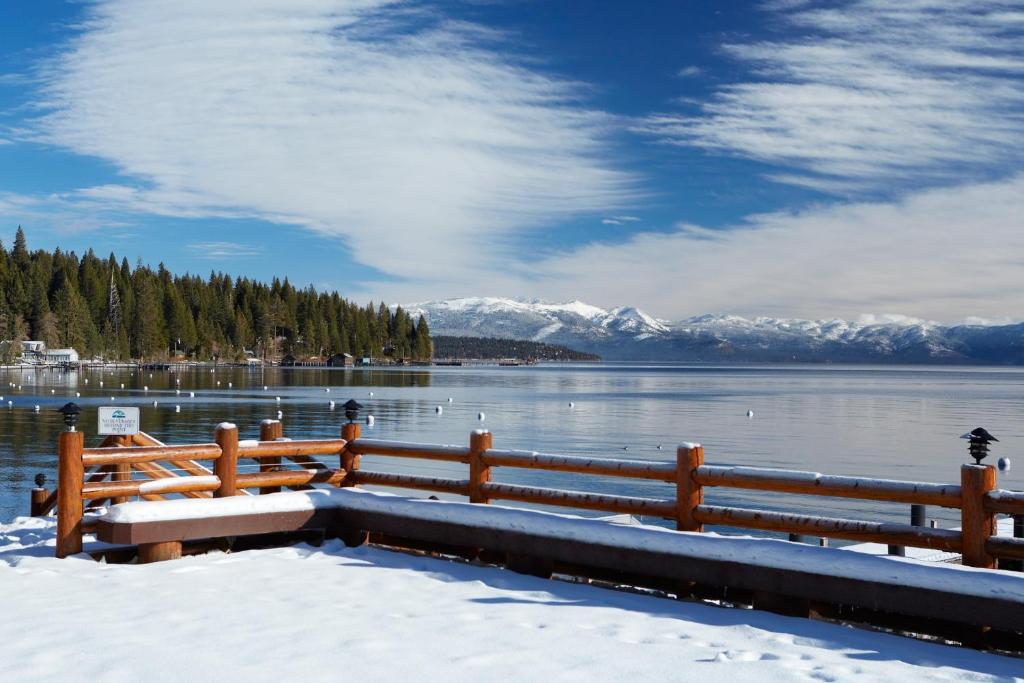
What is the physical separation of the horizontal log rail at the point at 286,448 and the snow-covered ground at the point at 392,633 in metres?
2.17

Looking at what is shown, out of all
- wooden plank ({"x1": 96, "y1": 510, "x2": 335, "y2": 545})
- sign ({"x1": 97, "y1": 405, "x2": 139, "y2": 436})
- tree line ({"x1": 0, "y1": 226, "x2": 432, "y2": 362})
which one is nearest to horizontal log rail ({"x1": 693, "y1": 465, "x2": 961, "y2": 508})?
wooden plank ({"x1": 96, "y1": 510, "x2": 335, "y2": 545})

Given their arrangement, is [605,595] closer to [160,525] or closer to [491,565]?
[491,565]

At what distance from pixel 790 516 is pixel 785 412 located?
6296cm

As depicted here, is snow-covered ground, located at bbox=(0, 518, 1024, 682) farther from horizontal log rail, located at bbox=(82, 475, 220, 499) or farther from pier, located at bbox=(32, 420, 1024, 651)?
horizontal log rail, located at bbox=(82, 475, 220, 499)

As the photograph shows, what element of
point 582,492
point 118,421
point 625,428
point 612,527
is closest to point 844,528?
point 612,527

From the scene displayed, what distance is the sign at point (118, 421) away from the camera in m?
14.0

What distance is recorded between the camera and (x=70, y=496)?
11.8m

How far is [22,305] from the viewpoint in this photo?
163500mm

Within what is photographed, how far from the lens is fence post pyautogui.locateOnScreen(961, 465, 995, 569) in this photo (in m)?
9.41

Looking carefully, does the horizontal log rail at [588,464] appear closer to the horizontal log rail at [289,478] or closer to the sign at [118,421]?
the horizontal log rail at [289,478]

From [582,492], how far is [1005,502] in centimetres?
512

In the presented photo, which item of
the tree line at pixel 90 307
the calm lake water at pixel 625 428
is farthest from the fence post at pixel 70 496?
the tree line at pixel 90 307

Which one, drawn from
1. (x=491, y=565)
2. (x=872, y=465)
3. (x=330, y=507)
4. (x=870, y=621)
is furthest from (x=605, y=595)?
(x=872, y=465)

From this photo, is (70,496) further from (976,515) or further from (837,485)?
Result: (976,515)
